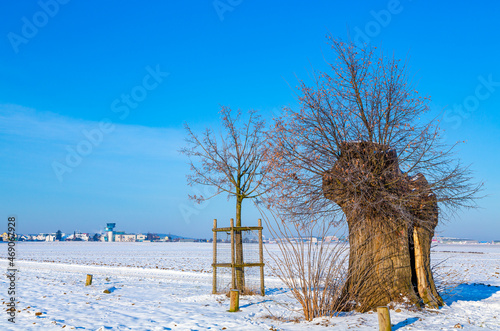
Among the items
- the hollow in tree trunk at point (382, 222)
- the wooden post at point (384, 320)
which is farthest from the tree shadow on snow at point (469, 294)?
the wooden post at point (384, 320)

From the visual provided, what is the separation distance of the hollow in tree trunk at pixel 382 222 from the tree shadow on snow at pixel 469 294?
1.33 m

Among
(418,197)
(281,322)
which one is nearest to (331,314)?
(281,322)

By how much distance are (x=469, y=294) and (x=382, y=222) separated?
5.10m

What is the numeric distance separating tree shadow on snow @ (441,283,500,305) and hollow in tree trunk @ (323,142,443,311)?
1.33m

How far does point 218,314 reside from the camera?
11.4 meters

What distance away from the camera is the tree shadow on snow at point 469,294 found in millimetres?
12478

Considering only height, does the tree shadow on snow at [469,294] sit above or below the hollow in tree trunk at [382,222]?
below

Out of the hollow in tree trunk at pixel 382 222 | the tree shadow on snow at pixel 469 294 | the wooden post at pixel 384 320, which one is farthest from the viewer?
the tree shadow on snow at pixel 469 294

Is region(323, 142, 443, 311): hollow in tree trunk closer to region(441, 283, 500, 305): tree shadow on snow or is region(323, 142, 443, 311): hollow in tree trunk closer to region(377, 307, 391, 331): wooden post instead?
region(441, 283, 500, 305): tree shadow on snow

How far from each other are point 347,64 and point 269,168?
12.1ft

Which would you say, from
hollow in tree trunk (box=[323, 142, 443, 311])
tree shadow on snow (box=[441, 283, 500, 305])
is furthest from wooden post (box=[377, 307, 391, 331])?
tree shadow on snow (box=[441, 283, 500, 305])

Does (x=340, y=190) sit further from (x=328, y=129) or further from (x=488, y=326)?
(x=488, y=326)

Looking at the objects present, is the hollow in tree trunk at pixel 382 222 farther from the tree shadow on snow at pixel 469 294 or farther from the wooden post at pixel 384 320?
the wooden post at pixel 384 320

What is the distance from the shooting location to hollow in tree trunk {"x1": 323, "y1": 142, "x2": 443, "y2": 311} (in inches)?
432
